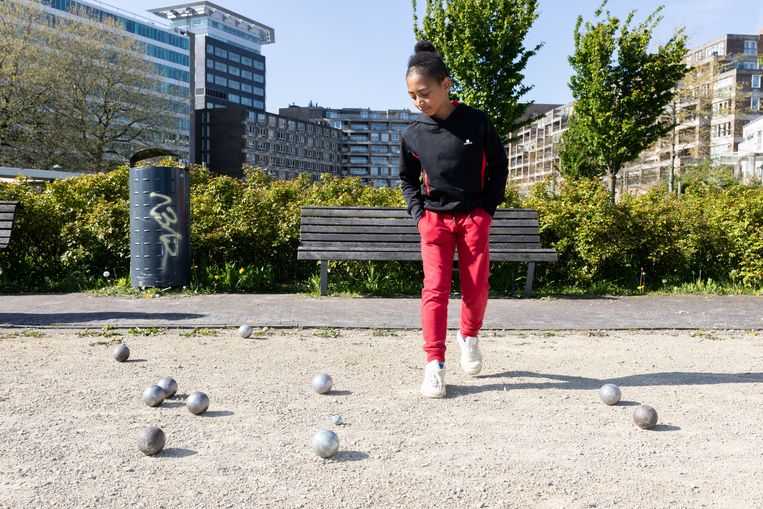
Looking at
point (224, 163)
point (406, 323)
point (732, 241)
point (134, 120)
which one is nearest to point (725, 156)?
point (134, 120)

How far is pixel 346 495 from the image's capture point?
8.36 ft

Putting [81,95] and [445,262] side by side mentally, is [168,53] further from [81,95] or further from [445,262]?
[445,262]

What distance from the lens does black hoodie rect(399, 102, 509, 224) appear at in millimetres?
4184

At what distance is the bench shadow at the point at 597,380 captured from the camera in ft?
14.0

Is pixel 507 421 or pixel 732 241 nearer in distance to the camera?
pixel 507 421

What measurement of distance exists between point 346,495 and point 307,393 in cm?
156

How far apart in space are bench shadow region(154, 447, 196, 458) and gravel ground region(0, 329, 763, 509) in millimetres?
13

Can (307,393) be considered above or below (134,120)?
below

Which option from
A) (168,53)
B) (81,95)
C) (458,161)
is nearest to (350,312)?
(458,161)

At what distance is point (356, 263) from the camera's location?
9.05m

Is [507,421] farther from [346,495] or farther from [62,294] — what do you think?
[62,294]

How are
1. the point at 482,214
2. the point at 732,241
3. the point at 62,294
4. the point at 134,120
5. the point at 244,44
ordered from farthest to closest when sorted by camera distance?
the point at 244,44 < the point at 134,120 < the point at 732,241 < the point at 62,294 < the point at 482,214

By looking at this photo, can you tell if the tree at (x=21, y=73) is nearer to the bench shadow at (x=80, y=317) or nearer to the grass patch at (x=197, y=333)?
the bench shadow at (x=80, y=317)

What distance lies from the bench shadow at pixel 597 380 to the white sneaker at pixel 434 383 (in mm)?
169
